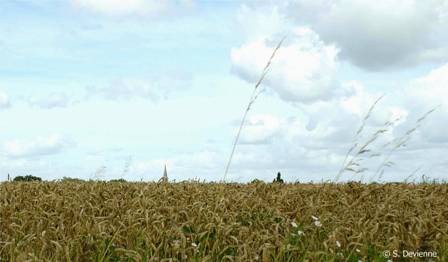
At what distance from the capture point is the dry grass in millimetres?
4727

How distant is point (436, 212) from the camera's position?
243 inches

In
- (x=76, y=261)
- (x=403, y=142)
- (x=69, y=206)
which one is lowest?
(x=76, y=261)

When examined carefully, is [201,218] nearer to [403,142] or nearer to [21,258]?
[21,258]

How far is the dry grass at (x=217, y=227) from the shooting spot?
4727 millimetres

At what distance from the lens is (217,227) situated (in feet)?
16.7

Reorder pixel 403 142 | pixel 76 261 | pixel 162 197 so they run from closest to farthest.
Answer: pixel 76 261 → pixel 162 197 → pixel 403 142

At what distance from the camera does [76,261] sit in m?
4.58

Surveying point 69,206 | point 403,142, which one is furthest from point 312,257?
point 403,142

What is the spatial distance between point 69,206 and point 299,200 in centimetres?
255

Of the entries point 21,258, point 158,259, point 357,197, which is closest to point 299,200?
point 357,197

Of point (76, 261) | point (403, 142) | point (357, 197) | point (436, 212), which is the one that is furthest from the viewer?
point (403, 142)

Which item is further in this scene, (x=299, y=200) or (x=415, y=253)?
(x=299, y=200)

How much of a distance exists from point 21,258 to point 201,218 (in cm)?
190

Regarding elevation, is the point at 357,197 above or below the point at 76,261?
above
